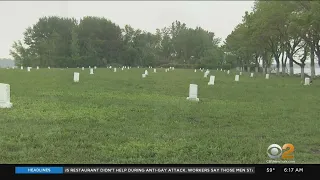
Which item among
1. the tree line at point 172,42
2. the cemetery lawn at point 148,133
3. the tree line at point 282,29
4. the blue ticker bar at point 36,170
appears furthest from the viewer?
the tree line at point 282,29

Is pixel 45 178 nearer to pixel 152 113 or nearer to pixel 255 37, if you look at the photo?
pixel 152 113

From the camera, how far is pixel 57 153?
4.91 m

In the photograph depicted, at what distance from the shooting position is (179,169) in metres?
3.75

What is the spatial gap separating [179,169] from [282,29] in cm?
3660

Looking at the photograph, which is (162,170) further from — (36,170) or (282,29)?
(282,29)

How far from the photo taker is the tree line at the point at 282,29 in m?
28.5

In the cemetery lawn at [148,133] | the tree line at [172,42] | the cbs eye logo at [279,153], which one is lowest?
the cemetery lawn at [148,133]

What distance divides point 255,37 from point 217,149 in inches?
1521

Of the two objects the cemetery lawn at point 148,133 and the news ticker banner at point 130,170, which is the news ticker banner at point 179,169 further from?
the cemetery lawn at point 148,133

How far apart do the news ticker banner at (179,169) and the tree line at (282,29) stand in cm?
1796

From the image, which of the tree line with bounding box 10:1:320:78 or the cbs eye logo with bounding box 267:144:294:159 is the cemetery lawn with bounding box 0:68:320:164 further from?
the tree line with bounding box 10:1:320:78

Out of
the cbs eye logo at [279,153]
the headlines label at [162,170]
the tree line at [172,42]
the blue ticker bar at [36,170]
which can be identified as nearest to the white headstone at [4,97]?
the tree line at [172,42]

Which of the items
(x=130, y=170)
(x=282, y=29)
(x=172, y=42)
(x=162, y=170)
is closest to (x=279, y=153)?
(x=162, y=170)

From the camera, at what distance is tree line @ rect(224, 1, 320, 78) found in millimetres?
28484
